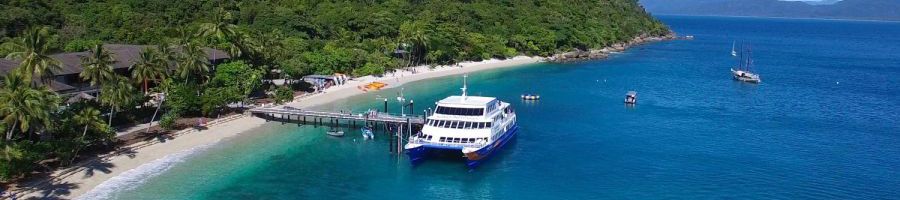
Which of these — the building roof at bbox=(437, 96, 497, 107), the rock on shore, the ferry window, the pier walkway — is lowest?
the pier walkway

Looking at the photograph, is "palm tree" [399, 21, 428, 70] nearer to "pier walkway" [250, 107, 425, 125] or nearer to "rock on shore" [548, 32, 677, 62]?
"rock on shore" [548, 32, 677, 62]

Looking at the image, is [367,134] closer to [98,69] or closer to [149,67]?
[149,67]

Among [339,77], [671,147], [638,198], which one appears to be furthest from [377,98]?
[638,198]

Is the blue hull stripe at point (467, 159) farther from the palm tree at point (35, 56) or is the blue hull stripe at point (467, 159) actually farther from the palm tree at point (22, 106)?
the palm tree at point (35, 56)

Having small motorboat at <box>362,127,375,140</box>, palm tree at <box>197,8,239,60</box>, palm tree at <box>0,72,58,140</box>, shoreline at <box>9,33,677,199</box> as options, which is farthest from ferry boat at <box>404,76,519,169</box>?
palm tree at <box>197,8,239,60</box>

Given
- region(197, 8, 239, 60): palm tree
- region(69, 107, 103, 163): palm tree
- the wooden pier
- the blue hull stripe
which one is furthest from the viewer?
region(197, 8, 239, 60): palm tree

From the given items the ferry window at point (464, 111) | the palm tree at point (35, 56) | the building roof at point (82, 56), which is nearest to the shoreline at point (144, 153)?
the palm tree at point (35, 56)
